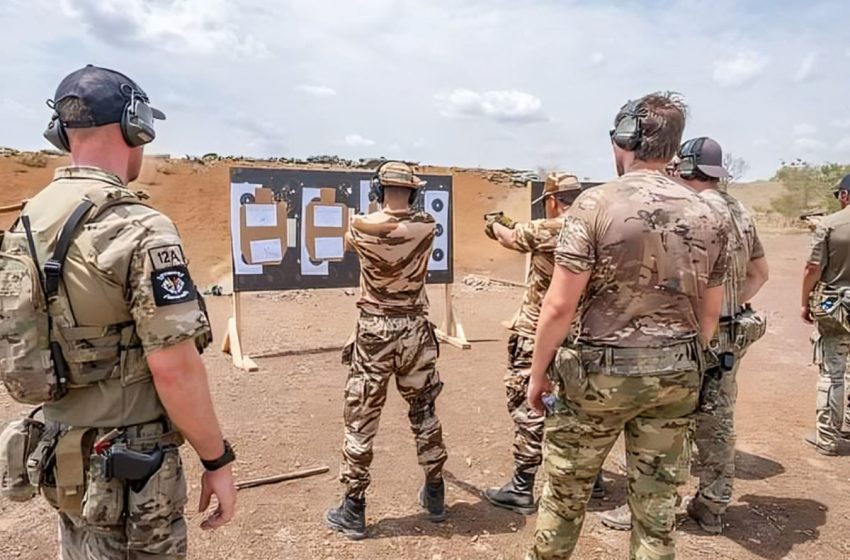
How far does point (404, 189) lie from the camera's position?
332 centimetres

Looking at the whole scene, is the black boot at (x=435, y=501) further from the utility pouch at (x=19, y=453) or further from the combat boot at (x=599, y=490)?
the utility pouch at (x=19, y=453)

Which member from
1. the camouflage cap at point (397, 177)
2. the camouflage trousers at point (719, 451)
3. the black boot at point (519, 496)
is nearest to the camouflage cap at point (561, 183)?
the camouflage cap at point (397, 177)

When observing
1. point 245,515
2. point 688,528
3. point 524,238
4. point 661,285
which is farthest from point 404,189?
point 688,528

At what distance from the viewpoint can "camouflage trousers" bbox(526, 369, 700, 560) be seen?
7.64 feet

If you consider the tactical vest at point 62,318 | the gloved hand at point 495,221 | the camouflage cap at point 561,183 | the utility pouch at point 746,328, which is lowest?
the utility pouch at point 746,328

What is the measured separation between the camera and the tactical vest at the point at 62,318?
1616mm

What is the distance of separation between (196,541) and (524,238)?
7.41 ft

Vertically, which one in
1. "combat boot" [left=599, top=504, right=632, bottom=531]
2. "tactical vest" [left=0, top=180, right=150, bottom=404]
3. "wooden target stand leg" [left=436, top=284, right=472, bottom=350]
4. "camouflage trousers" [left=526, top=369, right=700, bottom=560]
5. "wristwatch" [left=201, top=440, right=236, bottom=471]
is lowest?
"combat boot" [left=599, top=504, right=632, bottom=531]

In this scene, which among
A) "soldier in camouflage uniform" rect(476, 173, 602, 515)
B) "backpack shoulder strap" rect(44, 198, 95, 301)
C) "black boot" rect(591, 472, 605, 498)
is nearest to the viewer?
"backpack shoulder strap" rect(44, 198, 95, 301)

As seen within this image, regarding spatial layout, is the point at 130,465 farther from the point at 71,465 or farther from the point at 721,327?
the point at 721,327

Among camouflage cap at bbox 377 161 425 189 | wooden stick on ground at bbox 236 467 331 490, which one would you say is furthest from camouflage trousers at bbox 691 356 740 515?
wooden stick on ground at bbox 236 467 331 490

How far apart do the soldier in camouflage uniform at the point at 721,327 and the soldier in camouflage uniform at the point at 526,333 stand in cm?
51

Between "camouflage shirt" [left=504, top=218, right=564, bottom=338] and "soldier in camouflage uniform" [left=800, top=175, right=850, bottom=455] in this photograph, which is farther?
"soldier in camouflage uniform" [left=800, top=175, right=850, bottom=455]

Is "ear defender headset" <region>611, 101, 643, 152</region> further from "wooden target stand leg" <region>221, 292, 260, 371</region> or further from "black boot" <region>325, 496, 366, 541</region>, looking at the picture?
"wooden target stand leg" <region>221, 292, 260, 371</region>
